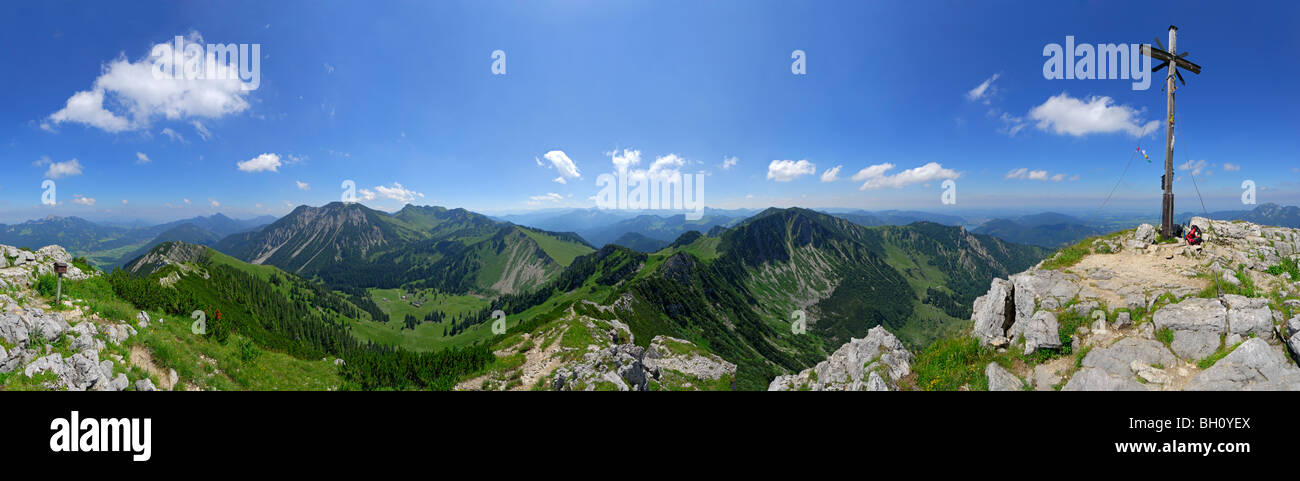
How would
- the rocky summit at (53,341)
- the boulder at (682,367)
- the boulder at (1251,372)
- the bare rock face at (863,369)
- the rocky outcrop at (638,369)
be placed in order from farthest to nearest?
the boulder at (682,367)
the rocky outcrop at (638,369)
the bare rock face at (863,369)
the rocky summit at (53,341)
the boulder at (1251,372)

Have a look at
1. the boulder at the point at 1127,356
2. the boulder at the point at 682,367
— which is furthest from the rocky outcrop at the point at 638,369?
the boulder at the point at 1127,356

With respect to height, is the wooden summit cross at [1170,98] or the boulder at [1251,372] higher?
the wooden summit cross at [1170,98]

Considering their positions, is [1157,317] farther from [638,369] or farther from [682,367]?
[682,367]

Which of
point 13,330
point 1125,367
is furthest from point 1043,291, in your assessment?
point 13,330

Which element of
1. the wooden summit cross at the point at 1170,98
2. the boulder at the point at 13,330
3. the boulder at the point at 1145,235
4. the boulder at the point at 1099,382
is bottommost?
the boulder at the point at 1099,382

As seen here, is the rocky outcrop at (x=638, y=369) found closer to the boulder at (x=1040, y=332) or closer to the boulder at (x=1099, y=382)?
the boulder at (x=1040, y=332)

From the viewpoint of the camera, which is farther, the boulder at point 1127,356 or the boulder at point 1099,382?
the boulder at point 1127,356

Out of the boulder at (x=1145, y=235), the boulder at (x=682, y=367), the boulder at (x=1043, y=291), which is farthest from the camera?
the boulder at (x=682, y=367)
